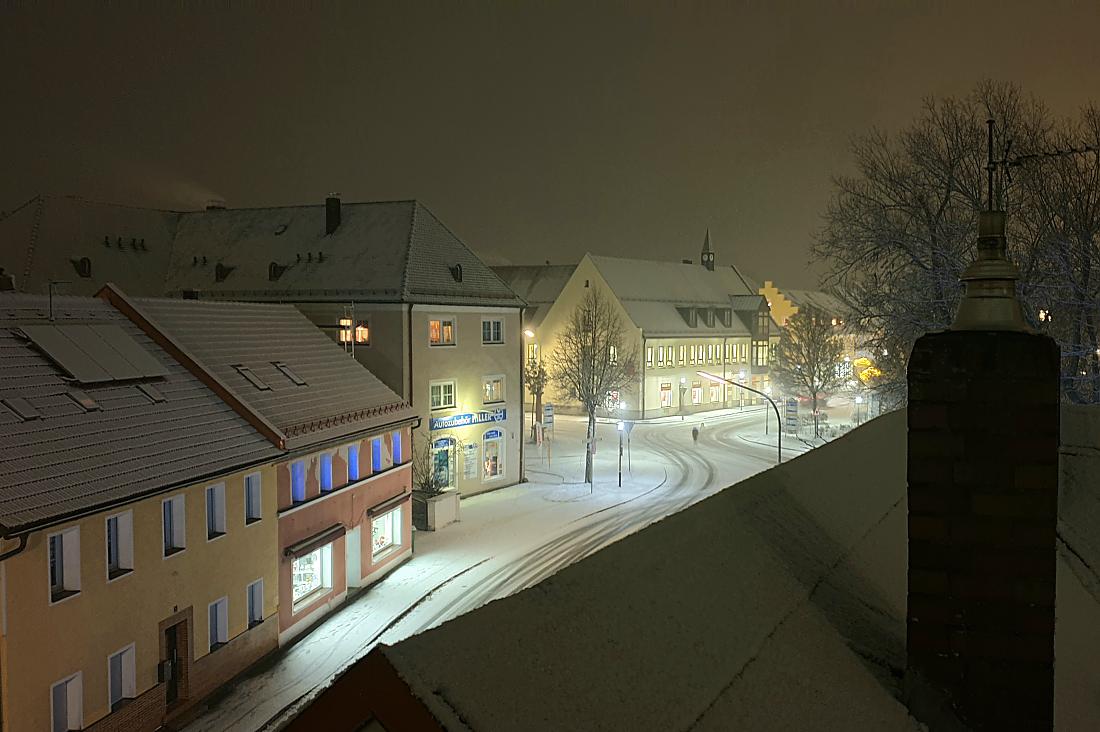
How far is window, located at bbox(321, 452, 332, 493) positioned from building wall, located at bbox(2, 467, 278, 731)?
264cm

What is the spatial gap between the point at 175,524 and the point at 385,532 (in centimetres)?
1051

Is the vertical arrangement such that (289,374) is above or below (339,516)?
above

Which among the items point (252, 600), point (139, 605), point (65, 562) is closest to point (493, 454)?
point (252, 600)

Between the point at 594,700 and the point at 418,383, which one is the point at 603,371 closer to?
the point at 418,383

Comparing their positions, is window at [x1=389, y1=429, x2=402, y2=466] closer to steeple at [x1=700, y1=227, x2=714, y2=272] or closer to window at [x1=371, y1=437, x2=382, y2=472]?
window at [x1=371, y1=437, x2=382, y2=472]

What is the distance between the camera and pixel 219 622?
18594 millimetres

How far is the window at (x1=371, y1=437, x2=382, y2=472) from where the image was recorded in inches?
1057

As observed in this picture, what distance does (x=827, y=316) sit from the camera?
210 feet

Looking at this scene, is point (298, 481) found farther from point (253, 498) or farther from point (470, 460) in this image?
point (470, 460)

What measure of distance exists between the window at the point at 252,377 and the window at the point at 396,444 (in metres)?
5.58

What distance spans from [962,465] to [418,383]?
33.1 m

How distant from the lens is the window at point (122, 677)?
15.4 meters

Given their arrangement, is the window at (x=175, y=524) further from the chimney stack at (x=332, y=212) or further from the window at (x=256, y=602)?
the chimney stack at (x=332, y=212)

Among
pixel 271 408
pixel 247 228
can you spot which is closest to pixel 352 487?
pixel 271 408
